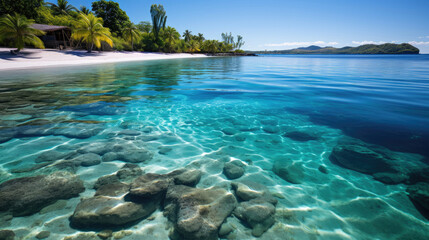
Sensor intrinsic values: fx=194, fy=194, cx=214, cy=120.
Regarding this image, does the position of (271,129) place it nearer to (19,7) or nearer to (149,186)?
(149,186)

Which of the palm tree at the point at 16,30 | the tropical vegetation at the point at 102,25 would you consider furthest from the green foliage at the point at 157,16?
the palm tree at the point at 16,30

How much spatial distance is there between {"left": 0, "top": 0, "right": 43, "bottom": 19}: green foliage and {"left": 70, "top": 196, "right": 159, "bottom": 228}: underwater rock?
158ft

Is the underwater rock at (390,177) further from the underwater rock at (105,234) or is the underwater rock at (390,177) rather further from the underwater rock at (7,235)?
the underwater rock at (7,235)

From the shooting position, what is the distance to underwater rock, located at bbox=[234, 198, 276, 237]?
8.20 ft

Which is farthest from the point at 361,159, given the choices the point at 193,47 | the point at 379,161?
the point at 193,47

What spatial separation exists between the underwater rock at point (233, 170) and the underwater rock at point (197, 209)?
1.54 feet

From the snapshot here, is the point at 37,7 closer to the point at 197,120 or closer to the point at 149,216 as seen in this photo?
the point at 197,120

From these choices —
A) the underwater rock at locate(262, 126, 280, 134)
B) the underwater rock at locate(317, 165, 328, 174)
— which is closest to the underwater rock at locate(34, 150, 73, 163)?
the underwater rock at locate(262, 126, 280, 134)

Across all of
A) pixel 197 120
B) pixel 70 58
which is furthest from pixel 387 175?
pixel 70 58

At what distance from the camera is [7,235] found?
7.20 feet

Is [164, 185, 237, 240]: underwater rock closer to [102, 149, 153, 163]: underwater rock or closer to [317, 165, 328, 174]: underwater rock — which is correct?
[102, 149, 153, 163]: underwater rock

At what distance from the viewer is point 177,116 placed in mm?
6699

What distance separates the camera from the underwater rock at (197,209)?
2279mm

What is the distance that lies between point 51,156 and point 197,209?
3.42 metres
